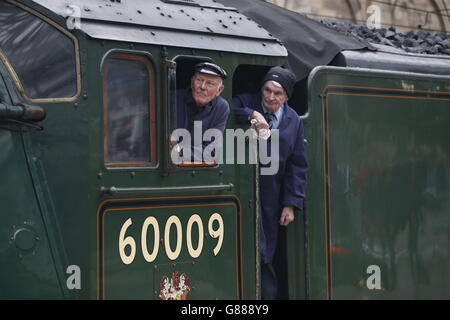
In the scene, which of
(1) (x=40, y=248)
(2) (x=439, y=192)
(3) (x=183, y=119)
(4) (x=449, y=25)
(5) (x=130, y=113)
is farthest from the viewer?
(4) (x=449, y=25)

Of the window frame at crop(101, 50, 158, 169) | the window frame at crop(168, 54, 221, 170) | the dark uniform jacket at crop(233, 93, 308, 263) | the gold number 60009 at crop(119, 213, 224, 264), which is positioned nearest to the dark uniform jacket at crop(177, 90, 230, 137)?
the window frame at crop(168, 54, 221, 170)

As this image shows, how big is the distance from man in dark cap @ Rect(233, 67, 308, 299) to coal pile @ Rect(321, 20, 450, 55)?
1.40 m

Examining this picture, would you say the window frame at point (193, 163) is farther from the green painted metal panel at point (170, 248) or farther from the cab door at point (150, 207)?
the green painted metal panel at point (170, 248)

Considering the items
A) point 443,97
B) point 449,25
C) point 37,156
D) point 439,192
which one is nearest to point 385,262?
point 439,192

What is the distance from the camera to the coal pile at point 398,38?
7422mm

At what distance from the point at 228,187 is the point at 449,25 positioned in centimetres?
1869

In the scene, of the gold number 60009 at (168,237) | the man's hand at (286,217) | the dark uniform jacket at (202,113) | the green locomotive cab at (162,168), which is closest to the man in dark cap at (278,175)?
the man's hand at (286,217)

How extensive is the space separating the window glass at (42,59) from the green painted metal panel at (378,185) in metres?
1.96

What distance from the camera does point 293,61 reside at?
640 centimetres

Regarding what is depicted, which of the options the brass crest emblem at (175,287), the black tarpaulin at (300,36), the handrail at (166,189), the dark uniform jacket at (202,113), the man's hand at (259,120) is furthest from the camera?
the black tarpaulin at (300,36)

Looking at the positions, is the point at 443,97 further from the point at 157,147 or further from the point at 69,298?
the point at 69,298

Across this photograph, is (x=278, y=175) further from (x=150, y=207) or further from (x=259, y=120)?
(x=150, y=207)

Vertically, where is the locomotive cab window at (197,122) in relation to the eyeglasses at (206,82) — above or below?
below

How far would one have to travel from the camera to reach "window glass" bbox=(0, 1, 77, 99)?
4852mm
